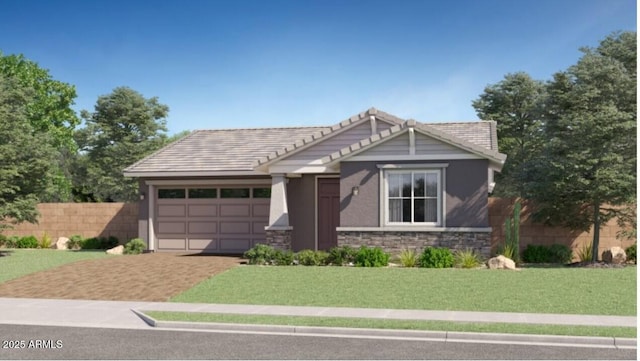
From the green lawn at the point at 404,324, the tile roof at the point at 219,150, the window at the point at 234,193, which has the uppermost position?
the tile roof at the point at 219,150

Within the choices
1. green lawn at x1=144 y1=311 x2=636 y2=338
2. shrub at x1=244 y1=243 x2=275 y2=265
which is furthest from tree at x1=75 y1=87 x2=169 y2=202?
green lawn at x1=144 y1=311 x2=636 y2=338

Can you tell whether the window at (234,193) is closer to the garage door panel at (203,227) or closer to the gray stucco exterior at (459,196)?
the garage door panel at (203,227)

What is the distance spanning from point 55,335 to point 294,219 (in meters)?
14.0

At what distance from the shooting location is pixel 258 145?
27.7m

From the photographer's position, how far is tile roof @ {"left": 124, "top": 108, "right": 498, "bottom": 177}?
23891 millimetres

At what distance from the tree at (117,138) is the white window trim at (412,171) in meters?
32.4

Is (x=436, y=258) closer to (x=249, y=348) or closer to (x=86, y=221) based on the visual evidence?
(x=249, y=348)

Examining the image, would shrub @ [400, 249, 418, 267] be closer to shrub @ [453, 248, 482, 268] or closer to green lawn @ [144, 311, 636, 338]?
shrub @ [453, 248, 482, 268]

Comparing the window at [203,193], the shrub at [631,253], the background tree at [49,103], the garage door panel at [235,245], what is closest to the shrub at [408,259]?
the shrub at [631,253]

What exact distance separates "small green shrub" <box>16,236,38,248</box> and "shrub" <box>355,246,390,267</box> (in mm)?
15727

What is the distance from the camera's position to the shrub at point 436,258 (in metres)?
20.0

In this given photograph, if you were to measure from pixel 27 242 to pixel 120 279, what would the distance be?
13.4 meters

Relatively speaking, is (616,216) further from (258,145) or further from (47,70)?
(47,70)

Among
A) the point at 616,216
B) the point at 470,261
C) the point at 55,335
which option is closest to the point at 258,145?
the point at 470,261
